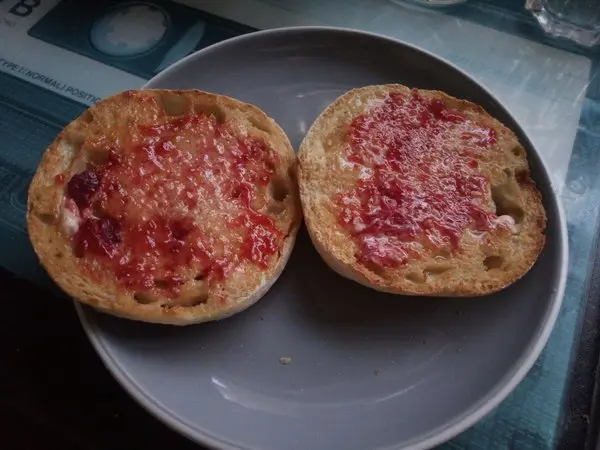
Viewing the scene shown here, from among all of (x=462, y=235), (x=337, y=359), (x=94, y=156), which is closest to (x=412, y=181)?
(x=462, y=235)

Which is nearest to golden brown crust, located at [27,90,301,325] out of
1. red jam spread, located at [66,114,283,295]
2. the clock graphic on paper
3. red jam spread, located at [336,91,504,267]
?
red jam spread, located at [66,114,283,295]

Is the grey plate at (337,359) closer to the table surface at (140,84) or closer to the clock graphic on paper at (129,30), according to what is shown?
the table surface at (140,84)

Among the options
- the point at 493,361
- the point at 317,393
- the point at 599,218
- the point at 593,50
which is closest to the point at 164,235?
the point at 317,393

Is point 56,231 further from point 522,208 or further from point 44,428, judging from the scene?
point 522,208

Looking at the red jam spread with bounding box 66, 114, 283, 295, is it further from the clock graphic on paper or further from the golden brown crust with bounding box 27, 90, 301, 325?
the clock graphic on paper

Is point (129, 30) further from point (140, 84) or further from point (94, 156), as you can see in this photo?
point (94, 156)
